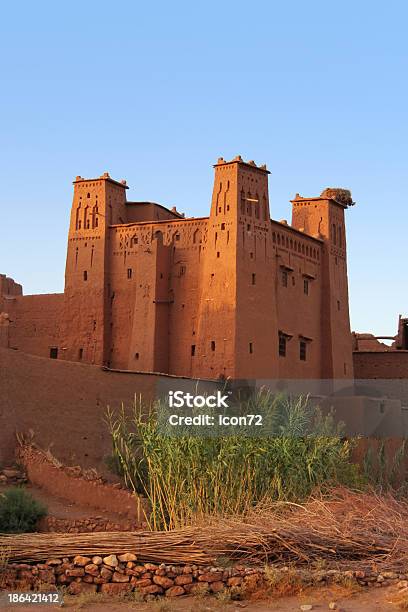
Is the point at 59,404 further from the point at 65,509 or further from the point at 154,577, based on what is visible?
the point at 154,577

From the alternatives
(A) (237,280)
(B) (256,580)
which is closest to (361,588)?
(B) (256,580)

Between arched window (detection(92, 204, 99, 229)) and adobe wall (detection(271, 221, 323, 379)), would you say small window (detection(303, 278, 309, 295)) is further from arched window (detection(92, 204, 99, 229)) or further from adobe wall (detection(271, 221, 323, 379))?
arched window (detection(92, 204, 99, 229))

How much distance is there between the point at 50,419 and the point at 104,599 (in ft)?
39.5

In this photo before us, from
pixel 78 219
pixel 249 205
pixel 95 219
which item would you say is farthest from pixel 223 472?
pixel 78 219

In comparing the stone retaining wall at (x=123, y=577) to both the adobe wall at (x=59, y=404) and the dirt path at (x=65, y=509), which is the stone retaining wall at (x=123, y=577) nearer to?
the dirt path at (x=65, y=509)

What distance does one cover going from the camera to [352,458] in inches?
1029

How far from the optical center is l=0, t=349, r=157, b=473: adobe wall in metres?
22.5

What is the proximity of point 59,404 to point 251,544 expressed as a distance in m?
12.2

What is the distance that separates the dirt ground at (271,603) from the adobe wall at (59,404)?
35.6 feet

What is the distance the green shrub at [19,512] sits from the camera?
17188 mm

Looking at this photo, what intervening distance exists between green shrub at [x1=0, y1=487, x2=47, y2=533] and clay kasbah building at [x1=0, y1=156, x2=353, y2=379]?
13.3 meters

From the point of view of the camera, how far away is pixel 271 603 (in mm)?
11492

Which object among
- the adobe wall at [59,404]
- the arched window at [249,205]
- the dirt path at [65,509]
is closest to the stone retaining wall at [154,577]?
the dirt path at [65,509]

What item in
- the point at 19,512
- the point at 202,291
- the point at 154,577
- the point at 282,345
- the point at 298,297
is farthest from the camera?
the point at 298,297
